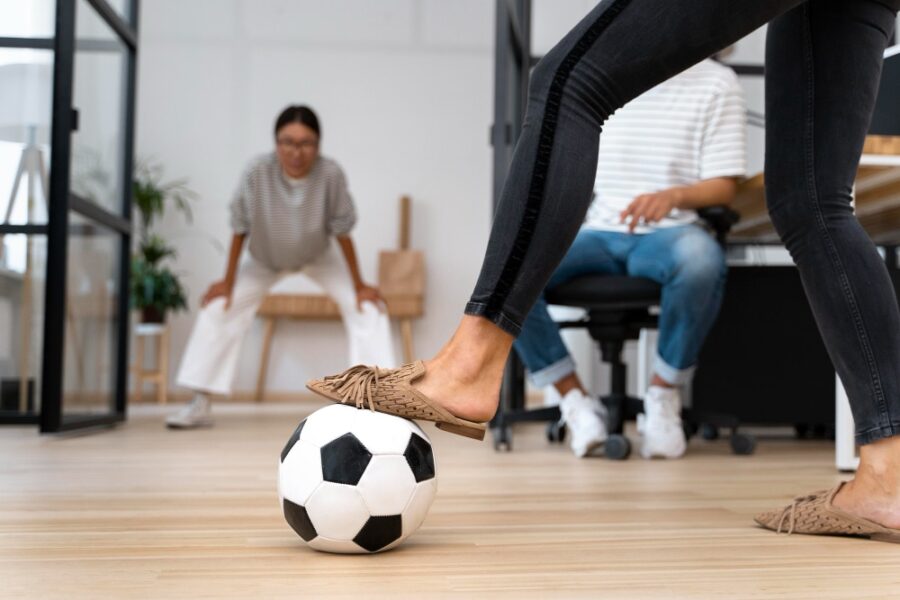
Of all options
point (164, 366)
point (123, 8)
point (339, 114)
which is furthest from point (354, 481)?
point (339, 114)

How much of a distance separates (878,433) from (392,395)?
0.60 m

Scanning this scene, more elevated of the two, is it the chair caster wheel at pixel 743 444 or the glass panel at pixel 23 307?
the glass panel at pixel 23 307

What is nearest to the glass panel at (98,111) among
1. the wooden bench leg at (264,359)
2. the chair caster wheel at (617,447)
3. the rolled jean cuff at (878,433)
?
the chair caster wheel at (617,447)

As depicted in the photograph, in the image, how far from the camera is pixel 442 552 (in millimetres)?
1108

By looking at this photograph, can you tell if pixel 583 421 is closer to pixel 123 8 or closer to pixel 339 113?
pixel 123 8

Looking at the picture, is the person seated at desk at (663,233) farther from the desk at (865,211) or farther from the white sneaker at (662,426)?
the desk at (865,211)

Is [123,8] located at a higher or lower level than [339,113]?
lower

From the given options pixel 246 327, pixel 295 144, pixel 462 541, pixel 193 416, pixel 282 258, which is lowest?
pixel 193 416

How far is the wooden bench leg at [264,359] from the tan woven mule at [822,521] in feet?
16.3

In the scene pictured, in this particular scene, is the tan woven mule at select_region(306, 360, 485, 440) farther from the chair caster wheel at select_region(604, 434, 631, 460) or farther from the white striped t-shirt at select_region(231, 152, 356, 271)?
the white striped t-shirt at select_region(231, 152, 356, 271)

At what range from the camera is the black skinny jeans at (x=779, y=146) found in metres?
1.05

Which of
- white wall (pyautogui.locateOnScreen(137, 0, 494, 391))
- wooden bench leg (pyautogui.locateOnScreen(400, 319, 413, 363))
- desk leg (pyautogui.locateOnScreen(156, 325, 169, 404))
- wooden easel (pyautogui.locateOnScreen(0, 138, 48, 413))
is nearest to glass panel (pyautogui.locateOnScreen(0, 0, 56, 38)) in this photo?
wooden easel (pyautogui.locateOnScreen(0, 138, 48, 413))

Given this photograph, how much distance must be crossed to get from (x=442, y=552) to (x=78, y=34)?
8.98 ft

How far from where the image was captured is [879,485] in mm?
1200
